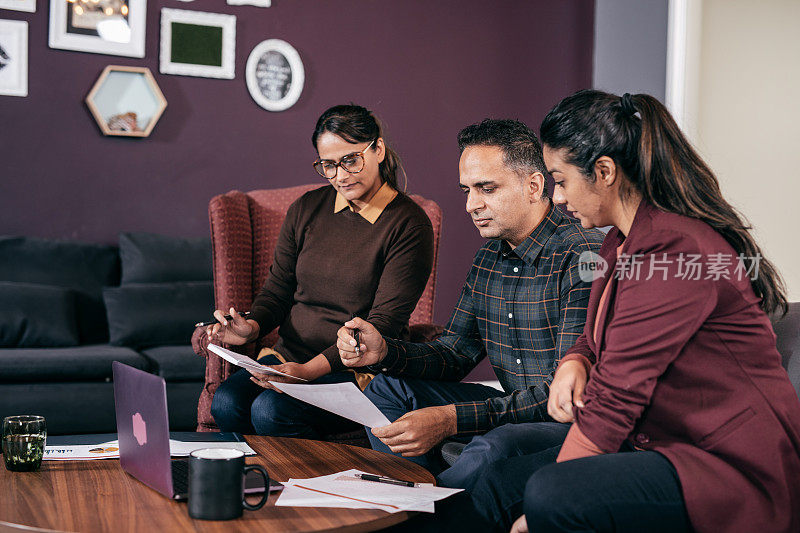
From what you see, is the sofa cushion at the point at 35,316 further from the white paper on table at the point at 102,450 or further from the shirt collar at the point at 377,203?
the white paper on table at the point at 102,450

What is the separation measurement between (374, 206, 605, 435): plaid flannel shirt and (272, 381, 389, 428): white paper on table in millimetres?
197

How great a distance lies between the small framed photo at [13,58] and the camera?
3.52 metres

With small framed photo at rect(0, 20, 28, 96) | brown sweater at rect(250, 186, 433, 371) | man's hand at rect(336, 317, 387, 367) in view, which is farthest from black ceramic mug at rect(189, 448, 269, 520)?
small framed photo at rect(0, 20, 28, 96)

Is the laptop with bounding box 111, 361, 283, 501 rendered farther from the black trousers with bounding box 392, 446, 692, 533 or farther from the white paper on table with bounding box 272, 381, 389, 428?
the black trousers with bounding box 392, 446, 692, 533

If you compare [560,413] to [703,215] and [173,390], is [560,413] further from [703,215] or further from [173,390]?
[173,390]

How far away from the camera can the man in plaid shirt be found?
159cm

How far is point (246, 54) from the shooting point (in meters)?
3.95

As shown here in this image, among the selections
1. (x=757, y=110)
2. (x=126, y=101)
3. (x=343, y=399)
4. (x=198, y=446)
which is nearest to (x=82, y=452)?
(x=198, y=446)

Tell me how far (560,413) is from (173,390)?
2.23m

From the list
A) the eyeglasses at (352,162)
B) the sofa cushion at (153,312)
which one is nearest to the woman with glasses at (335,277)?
the eyeglasses at (352,162)

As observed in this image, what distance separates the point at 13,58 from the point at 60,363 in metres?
1.46

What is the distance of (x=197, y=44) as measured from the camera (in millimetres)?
3844

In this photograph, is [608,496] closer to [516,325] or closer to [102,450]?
[516,325]

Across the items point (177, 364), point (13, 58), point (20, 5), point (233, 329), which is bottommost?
point (177, 364)
